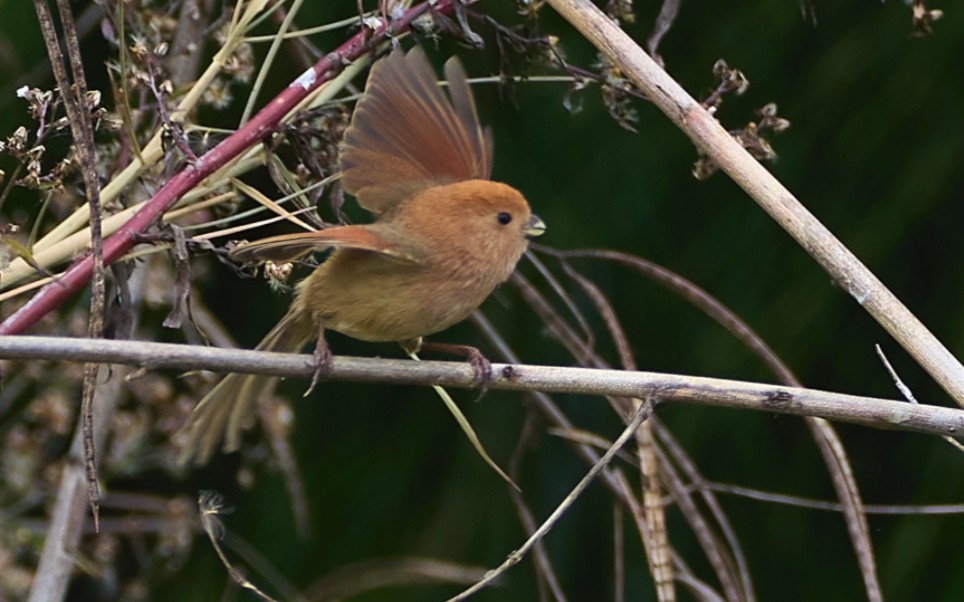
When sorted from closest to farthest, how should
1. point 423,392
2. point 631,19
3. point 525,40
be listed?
point 525,40 → point 631,19 → point 423,392

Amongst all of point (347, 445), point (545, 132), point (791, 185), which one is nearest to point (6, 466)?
point (347, 445)

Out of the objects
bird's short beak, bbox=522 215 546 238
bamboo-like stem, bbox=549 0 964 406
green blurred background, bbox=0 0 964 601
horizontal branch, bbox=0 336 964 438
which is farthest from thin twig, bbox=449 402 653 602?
green blurred background, bbox=0 0 964 601

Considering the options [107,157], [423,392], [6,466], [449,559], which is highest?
[107,157]

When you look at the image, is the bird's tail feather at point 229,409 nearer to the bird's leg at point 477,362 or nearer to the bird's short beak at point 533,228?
the bird's leg at point 477,362

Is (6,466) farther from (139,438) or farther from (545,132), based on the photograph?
(545,132)

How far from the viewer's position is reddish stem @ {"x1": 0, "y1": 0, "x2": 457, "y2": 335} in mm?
1672

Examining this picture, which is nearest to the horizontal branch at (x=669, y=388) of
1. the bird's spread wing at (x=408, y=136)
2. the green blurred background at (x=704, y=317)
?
the bird's spread wing at (x=408, y=136)

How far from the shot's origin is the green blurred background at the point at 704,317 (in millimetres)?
2738

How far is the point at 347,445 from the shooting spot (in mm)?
3094

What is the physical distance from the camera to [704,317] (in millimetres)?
2934

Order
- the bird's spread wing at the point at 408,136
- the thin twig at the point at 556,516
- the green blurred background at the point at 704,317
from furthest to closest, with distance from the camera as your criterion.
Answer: the green blurred background at the point at 704,317 → the bird's spread wing at the point at 408,136 → the thin twig at the point at 556,516

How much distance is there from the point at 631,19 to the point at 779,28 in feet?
3.18

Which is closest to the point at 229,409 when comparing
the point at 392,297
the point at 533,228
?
the point at 392,297

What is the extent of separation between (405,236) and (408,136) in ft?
0.73
